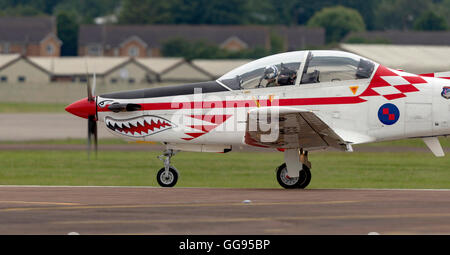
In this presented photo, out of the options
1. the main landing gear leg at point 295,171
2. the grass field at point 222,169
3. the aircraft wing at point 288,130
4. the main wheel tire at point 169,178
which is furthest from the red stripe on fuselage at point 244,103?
the grass field at point 222,169

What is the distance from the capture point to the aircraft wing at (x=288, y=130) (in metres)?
14.9

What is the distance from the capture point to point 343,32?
137125 millimetres

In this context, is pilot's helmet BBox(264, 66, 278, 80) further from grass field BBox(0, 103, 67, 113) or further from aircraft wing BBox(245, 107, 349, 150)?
grass field BBox(0, 103, 67, 113)

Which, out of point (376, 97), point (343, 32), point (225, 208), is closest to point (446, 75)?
point (376, 97)

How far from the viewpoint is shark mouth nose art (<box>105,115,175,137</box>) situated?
54.7 ft

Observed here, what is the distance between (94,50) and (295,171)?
363 ft

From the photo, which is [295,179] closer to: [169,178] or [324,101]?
[324,101]

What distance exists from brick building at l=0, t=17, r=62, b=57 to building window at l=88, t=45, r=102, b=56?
4149mm

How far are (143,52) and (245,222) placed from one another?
362 feet

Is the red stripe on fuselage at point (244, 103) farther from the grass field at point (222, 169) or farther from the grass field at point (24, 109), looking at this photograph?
the grass field at point (24, 109)

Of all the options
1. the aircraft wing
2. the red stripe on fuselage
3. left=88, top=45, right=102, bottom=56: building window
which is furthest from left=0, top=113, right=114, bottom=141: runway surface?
left=88, top=45, right=102, bottom=56: building window

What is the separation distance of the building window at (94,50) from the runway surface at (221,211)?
109m

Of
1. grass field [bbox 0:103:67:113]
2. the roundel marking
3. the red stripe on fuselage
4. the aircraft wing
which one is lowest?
the aircraft wing

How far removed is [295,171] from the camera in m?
16.8
